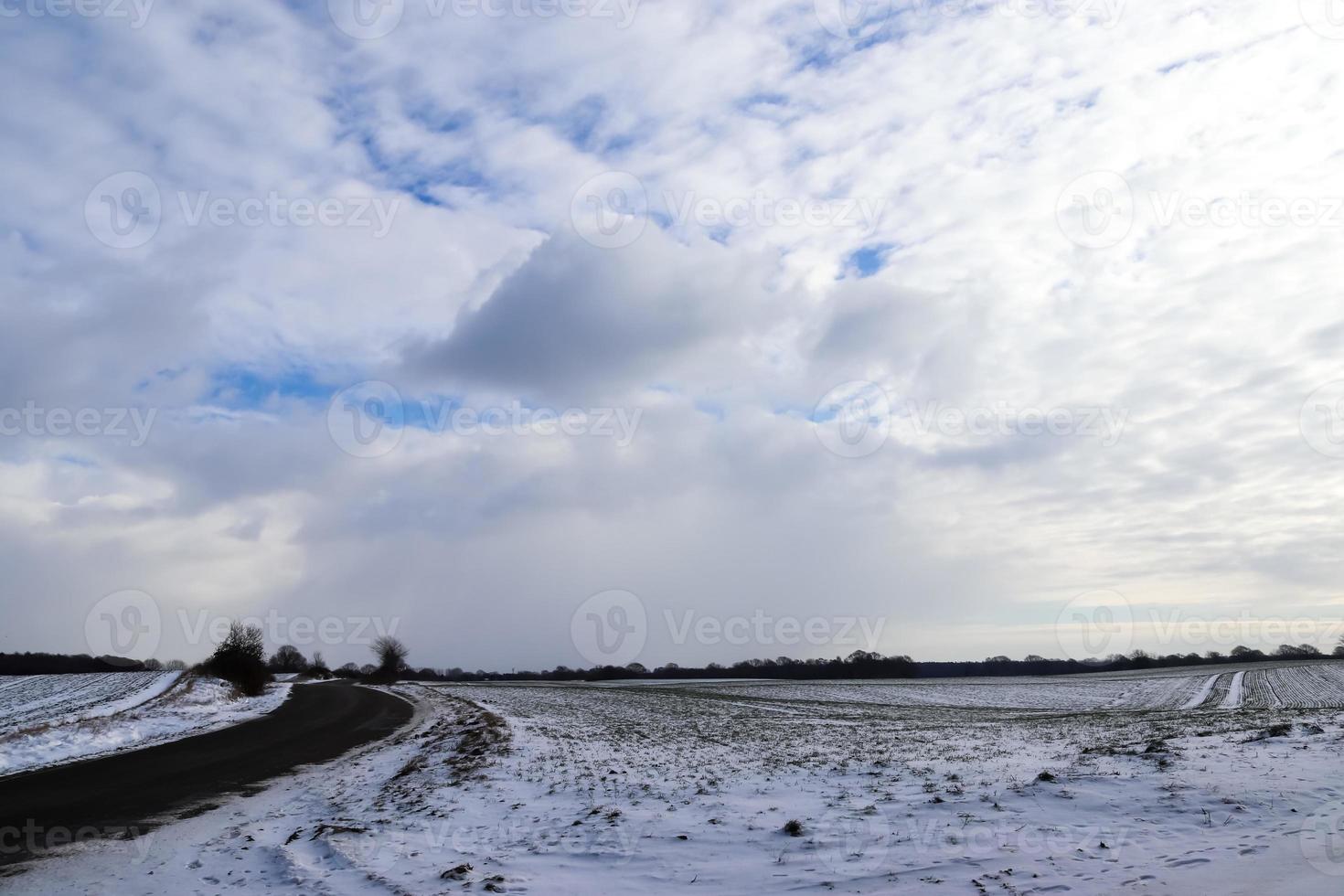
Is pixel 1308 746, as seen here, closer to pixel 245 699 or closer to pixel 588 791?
pixel 588 791

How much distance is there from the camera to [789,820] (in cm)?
1074

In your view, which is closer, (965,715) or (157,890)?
(157,890)

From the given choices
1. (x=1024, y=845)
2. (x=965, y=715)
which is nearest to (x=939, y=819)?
(x=1024, y=845)

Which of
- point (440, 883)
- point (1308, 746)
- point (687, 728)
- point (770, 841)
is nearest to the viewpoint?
point (440, 883)

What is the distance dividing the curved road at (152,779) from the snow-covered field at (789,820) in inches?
43.6

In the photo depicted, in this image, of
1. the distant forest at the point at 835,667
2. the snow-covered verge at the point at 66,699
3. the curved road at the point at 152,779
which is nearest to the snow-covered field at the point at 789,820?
the curved road at the point at 152,779

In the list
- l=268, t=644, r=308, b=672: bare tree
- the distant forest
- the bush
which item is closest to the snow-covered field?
the bush

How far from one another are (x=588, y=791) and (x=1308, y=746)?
12444mm

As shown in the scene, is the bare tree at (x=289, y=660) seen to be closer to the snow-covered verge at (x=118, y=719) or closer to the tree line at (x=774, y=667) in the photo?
the tree line at (x=774, y=667)

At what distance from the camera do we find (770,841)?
391 inches

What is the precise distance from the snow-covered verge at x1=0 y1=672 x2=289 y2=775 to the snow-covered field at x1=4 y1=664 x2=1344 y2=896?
25.8 ft

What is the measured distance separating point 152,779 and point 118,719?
44.5ft

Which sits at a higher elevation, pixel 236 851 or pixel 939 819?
pixel 939 819

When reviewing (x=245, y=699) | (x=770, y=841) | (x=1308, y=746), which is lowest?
(x=245, y=699)
